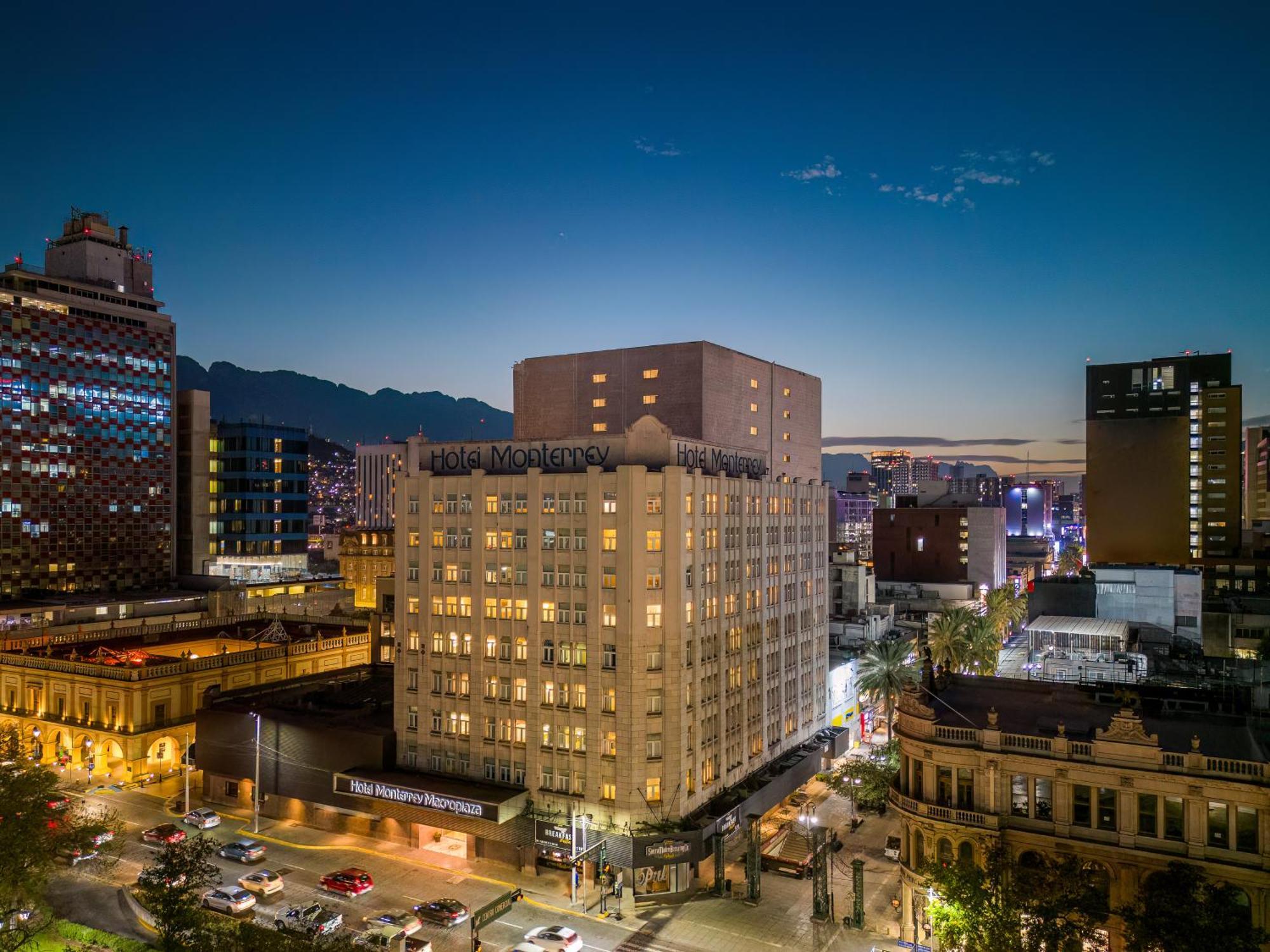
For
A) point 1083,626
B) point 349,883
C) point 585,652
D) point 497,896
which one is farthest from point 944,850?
point 1083,626

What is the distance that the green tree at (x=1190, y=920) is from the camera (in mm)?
41156

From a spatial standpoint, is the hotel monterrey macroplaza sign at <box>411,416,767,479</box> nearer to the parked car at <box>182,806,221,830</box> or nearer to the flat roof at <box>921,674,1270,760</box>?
the flat roof at <box>921,674,1270,760</box>

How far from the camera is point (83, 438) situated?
141375mm

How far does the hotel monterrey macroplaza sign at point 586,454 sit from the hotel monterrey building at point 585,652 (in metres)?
0.16

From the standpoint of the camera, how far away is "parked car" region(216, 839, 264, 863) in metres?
64.2

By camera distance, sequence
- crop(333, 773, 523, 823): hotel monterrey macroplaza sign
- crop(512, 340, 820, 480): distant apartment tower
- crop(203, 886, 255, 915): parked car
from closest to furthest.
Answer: crop(203, 886, 255, 915): parked car, crop(333, 773, 523, 823): hotel monterrey macroplaza sign, crop(512, 340, 820, 480): distant apartment tower

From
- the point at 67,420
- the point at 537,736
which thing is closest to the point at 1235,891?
the point at 537,736

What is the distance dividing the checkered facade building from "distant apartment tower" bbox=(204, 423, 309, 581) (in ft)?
44.2

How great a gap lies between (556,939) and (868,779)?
36935 mm

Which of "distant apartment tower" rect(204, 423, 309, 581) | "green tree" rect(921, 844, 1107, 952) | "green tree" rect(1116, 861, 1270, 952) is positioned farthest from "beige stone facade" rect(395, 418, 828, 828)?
"distant apartment tower" rect(204, 423, 309, 581)

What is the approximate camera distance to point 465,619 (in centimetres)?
7006

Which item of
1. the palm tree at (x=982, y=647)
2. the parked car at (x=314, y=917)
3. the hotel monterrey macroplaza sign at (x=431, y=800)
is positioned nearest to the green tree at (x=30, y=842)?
the parked car at (x=314, y=917)

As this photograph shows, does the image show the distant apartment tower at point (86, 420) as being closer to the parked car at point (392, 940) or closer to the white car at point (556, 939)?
the parked car at point (392, 940)

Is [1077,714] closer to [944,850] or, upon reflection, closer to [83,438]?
[944,850]
